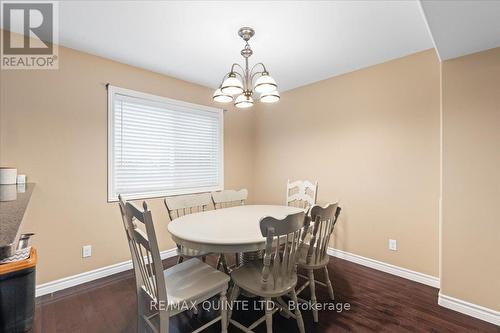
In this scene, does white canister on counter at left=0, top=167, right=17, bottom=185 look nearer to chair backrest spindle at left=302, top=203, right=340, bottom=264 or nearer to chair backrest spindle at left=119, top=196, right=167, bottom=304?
chair backrest spindle at left=119, top=196, right=167, bottom=304

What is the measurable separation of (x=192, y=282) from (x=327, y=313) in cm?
120

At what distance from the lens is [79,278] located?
2.47 m

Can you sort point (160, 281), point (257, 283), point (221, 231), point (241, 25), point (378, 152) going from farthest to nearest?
1. point (378, 152)
2. point (241, 25)
3. point (221, 231)
4. point (257, 283)
5. point (160, 281)

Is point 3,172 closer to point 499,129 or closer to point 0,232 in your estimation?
point 0,232

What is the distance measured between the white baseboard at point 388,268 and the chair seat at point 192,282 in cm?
205

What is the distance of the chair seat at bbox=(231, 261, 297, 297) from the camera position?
1530 millimetres

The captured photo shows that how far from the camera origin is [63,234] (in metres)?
2.39

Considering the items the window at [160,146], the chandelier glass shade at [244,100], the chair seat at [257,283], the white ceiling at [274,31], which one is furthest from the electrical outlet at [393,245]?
the window at [160,146]

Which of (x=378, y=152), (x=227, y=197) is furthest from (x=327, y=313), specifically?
(x=378, y=152)

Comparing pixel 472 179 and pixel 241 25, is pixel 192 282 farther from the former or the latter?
pixel 472 179

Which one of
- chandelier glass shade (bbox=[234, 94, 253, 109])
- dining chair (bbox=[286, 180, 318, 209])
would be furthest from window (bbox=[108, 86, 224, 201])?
chandelier glass shade (bbox=[234, 94, 253, 109])

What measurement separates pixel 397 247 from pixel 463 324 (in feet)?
2.85

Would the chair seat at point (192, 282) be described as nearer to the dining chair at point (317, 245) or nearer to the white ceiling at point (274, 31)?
the dining chair at point (317, 245)

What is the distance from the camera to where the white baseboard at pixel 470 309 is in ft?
6.12
